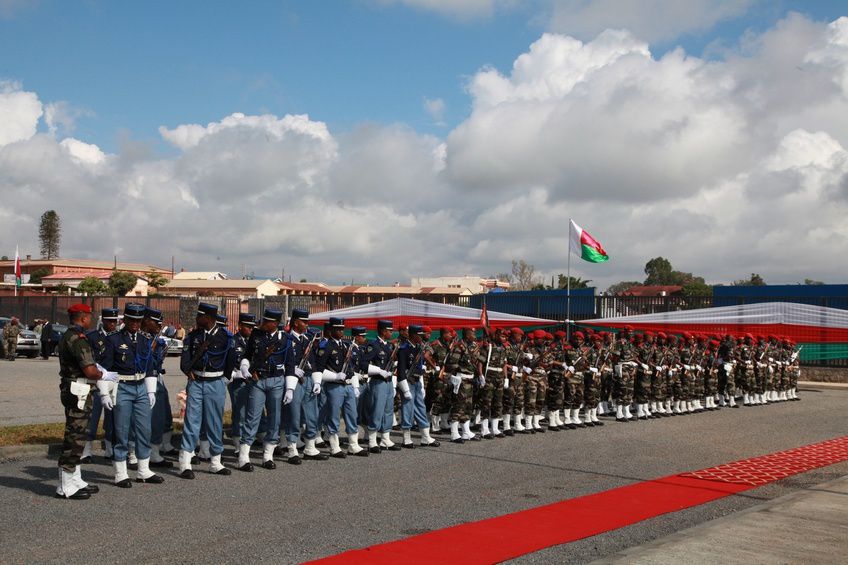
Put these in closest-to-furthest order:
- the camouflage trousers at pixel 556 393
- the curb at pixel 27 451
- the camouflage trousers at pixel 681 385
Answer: the curb at pixel 27 451 → the camouflage trousers at pixel 556 393 → the camouflage trousers at pixel 681 385

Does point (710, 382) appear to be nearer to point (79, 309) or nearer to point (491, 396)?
point (491, 396)

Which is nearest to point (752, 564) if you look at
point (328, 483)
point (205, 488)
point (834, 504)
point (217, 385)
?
point (834, 504)

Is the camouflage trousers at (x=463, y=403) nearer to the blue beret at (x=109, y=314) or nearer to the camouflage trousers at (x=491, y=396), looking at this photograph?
the camouflage trousers at (x=491, y=396)

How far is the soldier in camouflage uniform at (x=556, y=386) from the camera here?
15172mm

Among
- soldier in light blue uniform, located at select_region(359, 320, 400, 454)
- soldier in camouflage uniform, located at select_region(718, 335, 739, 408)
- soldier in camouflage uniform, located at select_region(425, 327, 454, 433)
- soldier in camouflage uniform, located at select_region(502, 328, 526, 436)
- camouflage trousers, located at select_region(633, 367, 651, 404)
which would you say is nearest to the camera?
soldier in light blue uniform, located at select_region(359, 320, 400, 454)

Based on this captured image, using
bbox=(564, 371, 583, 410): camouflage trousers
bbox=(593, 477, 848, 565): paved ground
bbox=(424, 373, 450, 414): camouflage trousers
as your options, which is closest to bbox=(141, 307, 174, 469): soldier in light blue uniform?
bbox=(424, 373, 450, 414): camouflage trousers

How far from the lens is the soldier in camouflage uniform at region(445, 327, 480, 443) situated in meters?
13.3

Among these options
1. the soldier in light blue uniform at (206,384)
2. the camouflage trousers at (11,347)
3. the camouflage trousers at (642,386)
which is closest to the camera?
the soldier in light blue uniform at (206,384)

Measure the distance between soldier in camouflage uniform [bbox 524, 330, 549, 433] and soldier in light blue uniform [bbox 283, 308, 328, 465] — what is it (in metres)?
4.54

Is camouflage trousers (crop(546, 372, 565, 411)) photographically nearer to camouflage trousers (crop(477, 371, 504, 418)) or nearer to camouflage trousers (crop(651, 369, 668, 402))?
camouflage trousers (crop(477, 371, 504, 418))

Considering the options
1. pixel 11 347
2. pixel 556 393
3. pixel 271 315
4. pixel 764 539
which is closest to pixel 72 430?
pixel 271 315

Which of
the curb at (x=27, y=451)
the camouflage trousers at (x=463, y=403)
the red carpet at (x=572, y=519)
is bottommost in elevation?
the red carpet at (x=572, y=519)

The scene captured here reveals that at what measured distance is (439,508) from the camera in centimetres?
812

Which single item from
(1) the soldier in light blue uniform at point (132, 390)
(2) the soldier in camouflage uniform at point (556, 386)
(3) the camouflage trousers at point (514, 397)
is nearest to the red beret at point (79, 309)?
(1) the soldier in light blue uniform at point (132, 390)
